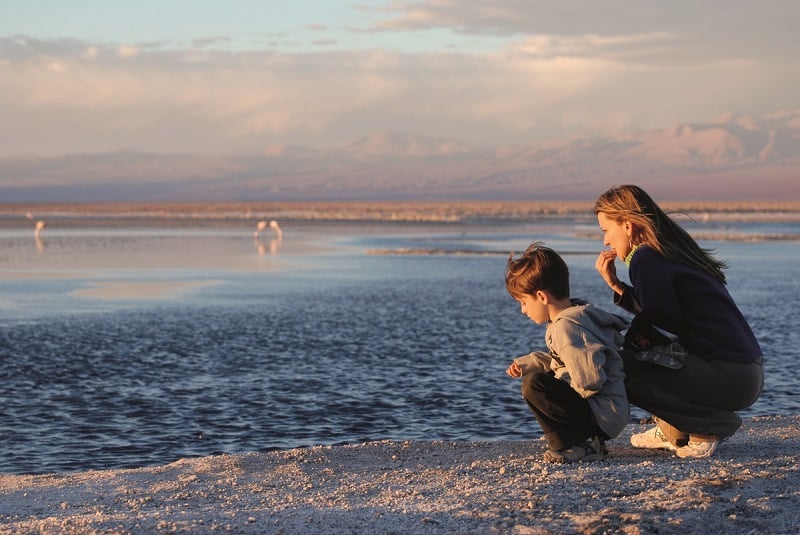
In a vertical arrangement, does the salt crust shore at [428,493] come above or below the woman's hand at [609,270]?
below

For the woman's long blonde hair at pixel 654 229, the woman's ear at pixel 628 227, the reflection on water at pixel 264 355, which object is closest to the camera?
the woman's long blonde hair at pixel 654 229

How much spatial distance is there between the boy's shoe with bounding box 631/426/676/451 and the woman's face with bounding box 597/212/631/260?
3.95ft

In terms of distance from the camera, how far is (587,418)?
20.2 ft

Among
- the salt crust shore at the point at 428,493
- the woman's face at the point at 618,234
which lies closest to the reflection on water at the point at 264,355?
the salt crust shore at the point at 428,493

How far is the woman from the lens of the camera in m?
5.96

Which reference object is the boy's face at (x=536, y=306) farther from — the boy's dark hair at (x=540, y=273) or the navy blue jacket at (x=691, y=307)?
the navy blue jacket at (x=691, y=307)

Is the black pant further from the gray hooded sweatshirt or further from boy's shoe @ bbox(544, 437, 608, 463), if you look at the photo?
boy's shoe @ bbox(544, 437, 608, 463)

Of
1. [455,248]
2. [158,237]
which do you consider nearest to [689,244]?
[455,248]

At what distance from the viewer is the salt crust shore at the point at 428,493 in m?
4.91

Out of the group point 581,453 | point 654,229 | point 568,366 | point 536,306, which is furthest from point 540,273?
point 581,453

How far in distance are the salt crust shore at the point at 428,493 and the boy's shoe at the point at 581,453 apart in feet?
0.23

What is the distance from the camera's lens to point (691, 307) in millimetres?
6008

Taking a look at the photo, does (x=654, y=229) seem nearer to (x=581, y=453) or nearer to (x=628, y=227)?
(x=628, y=227)

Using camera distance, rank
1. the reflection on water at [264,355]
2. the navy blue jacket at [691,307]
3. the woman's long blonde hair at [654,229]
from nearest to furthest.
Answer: the navy blue jacket at [691,307] → the woman's long blonde hair at [654,229] → the reflection on water at [264,355]
